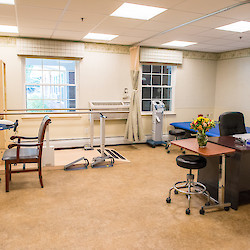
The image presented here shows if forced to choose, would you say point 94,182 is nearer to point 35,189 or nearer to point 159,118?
point 35,189

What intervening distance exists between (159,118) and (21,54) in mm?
3490

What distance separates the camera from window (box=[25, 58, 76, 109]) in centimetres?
583

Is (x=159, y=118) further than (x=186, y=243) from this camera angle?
Yes

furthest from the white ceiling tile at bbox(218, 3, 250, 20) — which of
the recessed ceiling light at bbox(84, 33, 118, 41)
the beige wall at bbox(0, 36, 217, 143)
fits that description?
the beige wall at bbox(0, 36, 217, 143)

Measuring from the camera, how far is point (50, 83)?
19.5 feet

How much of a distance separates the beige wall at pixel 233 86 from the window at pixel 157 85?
146 cm

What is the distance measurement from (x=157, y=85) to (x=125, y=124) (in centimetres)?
143

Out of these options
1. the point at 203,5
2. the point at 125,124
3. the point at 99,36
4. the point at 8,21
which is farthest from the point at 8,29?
the point at 203,5

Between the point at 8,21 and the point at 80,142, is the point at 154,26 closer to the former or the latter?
the point at 8,21

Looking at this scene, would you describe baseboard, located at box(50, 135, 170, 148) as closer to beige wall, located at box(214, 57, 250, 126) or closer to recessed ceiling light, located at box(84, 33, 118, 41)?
recessed ceiling light, located at box(84, 33, 118, 41)

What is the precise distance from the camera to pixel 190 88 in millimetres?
7223

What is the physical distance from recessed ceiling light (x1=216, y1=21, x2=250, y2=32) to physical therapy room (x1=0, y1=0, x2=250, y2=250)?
3 centimetres

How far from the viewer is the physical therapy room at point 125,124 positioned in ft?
9.07

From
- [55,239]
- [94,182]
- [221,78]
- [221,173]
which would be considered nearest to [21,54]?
[94,182]
